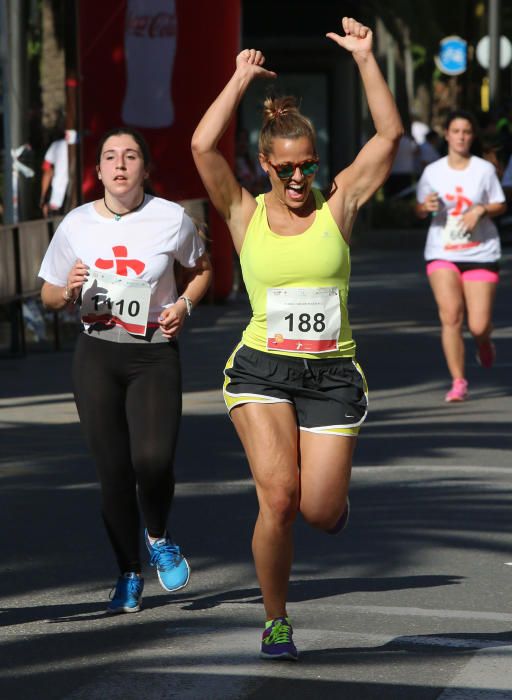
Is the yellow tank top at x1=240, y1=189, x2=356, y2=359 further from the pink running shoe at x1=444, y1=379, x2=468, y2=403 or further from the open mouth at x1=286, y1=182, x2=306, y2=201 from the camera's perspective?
the pink running shoe at x1=444, y1=379, x2=468, y2=403

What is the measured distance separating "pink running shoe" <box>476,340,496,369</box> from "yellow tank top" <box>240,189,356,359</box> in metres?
6.97

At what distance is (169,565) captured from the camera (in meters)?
6.73

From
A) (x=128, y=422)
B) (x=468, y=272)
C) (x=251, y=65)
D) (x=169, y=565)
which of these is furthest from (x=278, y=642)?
(x=468, y=272)

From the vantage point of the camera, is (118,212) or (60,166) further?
(60,166)

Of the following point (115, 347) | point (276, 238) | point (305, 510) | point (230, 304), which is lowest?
point (230, 304)

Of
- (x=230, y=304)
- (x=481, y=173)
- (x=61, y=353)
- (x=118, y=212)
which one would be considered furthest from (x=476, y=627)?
(x=230, y=304)

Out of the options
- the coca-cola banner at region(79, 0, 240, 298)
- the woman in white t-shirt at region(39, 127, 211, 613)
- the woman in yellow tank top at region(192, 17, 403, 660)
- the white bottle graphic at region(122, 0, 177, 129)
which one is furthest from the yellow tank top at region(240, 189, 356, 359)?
the white bottle graphic at region(122, 0, 177, 129)

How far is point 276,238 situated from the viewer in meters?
6.10

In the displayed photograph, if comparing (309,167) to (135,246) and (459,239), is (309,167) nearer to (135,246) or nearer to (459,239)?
(135,246)

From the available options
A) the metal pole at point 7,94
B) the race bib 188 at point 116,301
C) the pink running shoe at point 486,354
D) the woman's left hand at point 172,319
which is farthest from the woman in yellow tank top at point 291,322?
the metal pole at point 7,94

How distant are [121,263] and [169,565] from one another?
1.11 metres

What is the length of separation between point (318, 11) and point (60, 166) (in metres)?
8.33

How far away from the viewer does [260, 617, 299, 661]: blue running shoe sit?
19.2 ft

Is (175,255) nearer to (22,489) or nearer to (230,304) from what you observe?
(22,489)
